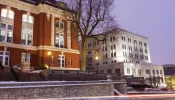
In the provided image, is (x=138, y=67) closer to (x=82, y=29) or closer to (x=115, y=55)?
(x=115, y=55)

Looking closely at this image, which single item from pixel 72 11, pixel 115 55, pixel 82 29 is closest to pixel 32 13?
pixel 72 11

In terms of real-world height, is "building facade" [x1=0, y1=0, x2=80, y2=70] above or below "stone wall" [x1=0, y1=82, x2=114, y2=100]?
above

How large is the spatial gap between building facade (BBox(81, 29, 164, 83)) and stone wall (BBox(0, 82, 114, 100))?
1676 inches

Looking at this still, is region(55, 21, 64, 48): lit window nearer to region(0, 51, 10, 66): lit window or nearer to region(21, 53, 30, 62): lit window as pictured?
region(21, 53, 30, 62): lit window

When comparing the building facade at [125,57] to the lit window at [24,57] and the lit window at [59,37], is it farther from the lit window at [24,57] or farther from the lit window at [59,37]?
the lit window at [24,57]

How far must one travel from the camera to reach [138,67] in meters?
64.0

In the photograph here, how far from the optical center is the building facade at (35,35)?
3052 centimetres

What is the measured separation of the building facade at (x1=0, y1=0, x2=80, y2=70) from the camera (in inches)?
1202

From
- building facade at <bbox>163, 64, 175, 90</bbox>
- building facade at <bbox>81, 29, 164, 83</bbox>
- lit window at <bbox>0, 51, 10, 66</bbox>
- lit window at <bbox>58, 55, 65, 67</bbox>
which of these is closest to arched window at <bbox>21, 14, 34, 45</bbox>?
lit window at <bbox>0, 51, 10, 66</bbox>

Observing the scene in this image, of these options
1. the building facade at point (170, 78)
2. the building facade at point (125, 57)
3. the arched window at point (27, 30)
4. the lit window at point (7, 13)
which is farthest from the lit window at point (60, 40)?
the building facade at point (170, 78)

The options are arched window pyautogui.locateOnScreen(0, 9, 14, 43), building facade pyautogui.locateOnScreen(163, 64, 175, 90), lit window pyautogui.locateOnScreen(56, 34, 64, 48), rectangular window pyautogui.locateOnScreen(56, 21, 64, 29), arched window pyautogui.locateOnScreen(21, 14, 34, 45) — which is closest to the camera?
arched window pyautogui.locateOnScreen(0, 9, 14, 43)

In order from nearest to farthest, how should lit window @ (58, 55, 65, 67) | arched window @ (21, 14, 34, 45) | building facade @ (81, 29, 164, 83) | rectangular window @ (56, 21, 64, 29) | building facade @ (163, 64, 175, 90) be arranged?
arched window @ (21, 14, 34, 45)
lit window @ (58, 55, 65, 67)
rectangular window @ (56, 21, 64, 29)
building facade @ (81, 29, 164, 83)
building facade @ (163, 64, 175, 90)

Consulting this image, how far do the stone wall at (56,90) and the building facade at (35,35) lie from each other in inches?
658

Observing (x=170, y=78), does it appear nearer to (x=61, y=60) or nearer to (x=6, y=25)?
(x=61, y=60)
